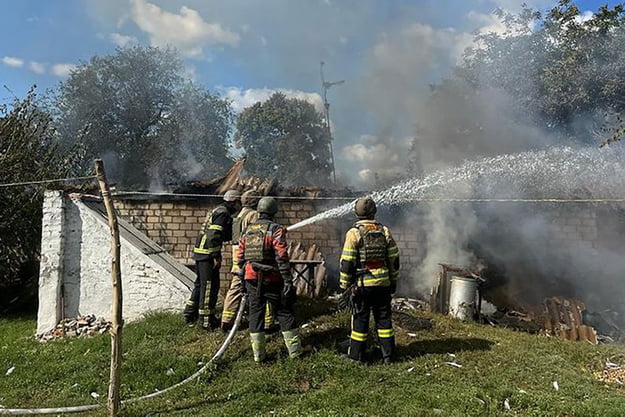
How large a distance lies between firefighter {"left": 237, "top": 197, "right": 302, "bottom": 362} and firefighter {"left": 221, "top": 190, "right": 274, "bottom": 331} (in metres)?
0.43

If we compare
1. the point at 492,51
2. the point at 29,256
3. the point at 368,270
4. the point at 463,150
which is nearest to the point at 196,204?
the point at 29,256

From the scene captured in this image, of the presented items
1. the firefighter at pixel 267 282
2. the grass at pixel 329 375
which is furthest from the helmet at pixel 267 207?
the grass at pixel 329 375

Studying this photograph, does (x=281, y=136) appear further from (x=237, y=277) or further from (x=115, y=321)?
(x=115, y=321)

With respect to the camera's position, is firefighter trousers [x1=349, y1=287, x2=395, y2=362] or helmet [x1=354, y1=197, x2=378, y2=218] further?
helmet [x1=354, y1=197, x2=378, y2=218]

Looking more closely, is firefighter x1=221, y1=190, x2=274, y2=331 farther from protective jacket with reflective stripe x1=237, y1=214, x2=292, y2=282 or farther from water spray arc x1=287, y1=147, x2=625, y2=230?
water spray arc x1=287, y1=147, x2=625, y2=230

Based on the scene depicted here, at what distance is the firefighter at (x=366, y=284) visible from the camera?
5.69 metres

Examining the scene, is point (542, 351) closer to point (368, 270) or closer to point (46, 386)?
point (368, 270)

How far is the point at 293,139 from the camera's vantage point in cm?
3675

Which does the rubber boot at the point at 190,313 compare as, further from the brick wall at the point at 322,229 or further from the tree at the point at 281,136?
the tree at the point at 281,136

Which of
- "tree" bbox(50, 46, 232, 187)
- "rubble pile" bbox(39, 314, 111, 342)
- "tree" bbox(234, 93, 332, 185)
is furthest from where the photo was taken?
"tree" bbox(234, 93, 332, 185)

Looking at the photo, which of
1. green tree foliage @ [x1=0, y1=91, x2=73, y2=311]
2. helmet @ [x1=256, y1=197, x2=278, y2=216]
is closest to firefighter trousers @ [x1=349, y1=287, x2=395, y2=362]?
helmet @ [x1=256, y1=197, x2=278, y2=216]

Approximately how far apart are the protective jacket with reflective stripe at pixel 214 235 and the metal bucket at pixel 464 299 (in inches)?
158

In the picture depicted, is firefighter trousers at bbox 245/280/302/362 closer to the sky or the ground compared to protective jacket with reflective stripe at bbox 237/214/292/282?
closer to the ground

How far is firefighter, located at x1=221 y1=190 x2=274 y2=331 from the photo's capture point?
21.6 feet
